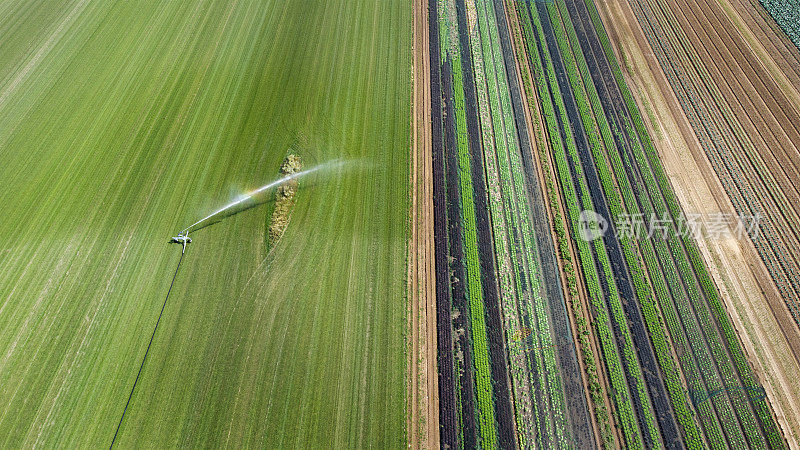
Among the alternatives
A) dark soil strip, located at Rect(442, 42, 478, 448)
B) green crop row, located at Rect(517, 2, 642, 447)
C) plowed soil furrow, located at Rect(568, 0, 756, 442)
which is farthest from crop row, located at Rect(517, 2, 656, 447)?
dark soil strip, located at Rect(442, 42, 478, 448)

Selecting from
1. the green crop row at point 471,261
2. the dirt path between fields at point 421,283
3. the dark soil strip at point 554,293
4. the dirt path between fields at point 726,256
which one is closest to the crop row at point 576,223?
the dark soil strip at point 554,293

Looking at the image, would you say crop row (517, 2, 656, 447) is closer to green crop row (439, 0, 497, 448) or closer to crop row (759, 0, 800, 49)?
green crop row (439, 0, 497, 448)

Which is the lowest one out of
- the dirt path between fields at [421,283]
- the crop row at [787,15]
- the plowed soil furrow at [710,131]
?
the dirt path between fields at [421,283]

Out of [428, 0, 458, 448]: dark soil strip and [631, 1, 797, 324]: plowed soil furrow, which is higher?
[631, 1, 797, 324]: plowed soil furrow

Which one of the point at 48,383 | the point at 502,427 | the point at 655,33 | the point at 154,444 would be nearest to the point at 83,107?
the point at 48,383

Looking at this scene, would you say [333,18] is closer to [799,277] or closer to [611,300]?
[611,300]

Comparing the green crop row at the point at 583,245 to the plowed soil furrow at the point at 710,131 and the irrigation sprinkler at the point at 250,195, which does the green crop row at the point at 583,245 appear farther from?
the irrigation sprinkler at the point at 250,195

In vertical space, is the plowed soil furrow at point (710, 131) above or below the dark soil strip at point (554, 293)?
above
